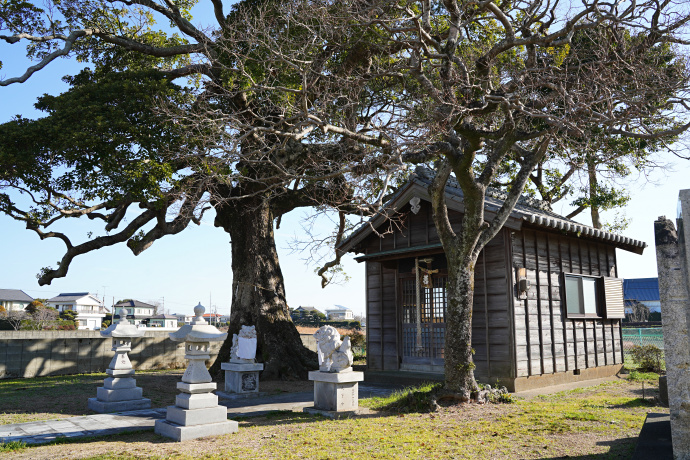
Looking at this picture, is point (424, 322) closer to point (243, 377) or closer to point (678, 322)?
point (243, 377)

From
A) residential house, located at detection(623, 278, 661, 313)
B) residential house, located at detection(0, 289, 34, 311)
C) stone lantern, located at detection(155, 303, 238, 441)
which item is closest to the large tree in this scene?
stone lantern, located at detection(155, 303, 238, 441)

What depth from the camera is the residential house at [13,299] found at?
6038 centimetres

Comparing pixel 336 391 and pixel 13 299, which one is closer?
pixel 336 391

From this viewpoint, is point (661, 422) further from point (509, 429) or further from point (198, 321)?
point (198, 321)

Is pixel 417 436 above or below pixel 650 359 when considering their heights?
below

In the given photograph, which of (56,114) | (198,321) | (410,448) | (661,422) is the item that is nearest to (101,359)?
(56,114)

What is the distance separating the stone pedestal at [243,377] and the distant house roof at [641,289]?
46374mm

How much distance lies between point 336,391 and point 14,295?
223 ft

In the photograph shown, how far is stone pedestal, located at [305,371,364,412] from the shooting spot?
28.4 ft

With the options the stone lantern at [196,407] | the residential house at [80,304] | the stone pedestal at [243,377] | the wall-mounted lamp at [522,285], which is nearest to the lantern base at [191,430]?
the stone lantern at [196,407]

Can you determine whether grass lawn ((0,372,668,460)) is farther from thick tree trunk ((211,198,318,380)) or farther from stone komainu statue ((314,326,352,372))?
thick tree trunk ((211,198,318,380))

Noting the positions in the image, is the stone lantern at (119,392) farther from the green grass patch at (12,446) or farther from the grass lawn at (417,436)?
the green grass patch at (12,446)

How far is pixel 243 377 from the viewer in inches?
463

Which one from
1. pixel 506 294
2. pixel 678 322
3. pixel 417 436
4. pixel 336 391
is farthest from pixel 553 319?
pixel 678 322
